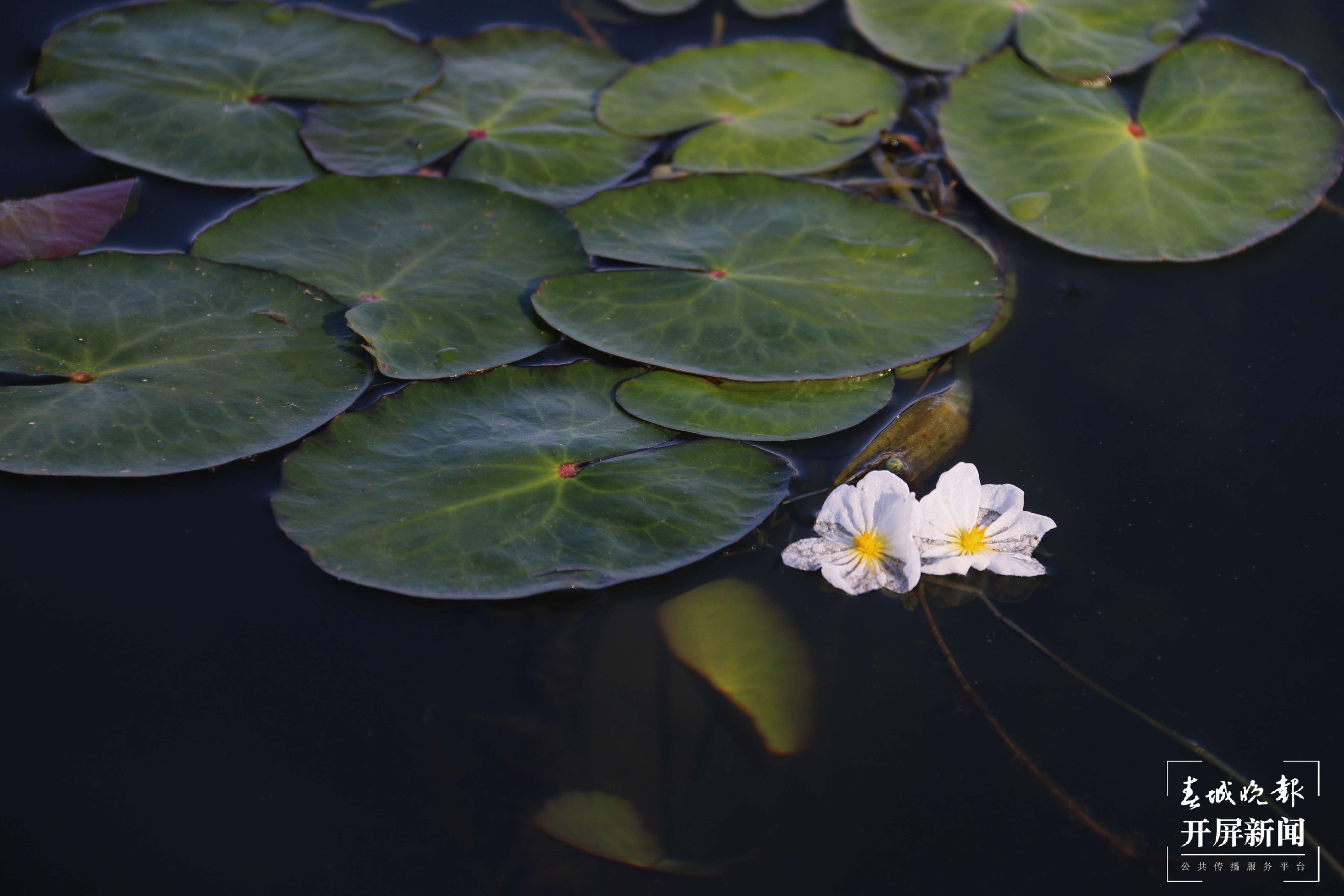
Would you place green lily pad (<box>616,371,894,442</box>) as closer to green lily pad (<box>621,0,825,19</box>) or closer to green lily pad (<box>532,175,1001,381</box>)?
green lily pad (<box>532,175,1001,381</box>)

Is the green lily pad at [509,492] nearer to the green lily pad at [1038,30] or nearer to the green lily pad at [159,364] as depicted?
the green lily pad at [159,364]

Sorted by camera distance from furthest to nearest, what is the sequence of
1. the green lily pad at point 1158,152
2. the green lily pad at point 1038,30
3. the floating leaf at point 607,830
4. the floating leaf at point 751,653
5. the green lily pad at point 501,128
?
the green lily pad at point 1038,30 < the green lily pad at point 501,128 < the green lily pad at point 1158,152 < the floating leaf at point 751,653 < the floating leaf at point 607,830

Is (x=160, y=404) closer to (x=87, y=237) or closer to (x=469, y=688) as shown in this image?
(x=87, y=237)

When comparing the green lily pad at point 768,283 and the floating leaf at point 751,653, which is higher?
the green lily pad at point 768,283

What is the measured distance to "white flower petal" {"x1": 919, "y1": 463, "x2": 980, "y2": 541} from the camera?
1820 mm

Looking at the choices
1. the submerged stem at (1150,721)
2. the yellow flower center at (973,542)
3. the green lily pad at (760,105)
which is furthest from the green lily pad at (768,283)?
the submerged stem at (1150,721)

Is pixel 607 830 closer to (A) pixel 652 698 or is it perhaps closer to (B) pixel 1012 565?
(A) pixel 652 698

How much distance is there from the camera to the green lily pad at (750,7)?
3.19 metres

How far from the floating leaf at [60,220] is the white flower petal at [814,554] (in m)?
1.86

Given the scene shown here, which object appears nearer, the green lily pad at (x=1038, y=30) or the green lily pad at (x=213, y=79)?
the green lily pad at (x=213, y=79)

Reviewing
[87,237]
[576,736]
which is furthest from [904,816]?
[87,237]

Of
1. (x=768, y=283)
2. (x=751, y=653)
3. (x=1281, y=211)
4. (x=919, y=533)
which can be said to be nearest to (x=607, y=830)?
(x=751, y=653)

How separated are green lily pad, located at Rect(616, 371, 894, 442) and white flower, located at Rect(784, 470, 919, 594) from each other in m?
0.20

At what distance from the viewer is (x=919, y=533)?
71.6 inches
